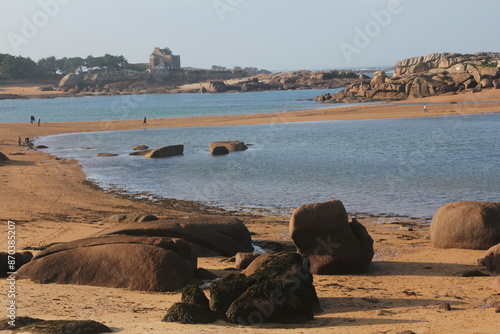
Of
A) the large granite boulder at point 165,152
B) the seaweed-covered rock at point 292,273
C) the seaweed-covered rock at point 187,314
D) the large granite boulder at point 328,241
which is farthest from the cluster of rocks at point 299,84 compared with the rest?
the seaweed-covered rock at point 187,314

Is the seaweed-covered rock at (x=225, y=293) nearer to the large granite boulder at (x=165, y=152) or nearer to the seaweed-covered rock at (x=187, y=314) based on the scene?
the seaweed-covered rock at (x=187, y=314)

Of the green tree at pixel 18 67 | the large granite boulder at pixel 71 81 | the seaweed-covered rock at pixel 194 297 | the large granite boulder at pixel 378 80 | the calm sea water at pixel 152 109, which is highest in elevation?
the green tree at pixel 18 67

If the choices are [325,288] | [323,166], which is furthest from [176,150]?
[325,288]

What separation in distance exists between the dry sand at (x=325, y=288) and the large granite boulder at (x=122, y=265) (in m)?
0.25

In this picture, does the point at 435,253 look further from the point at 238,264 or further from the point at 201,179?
the point at 201,179

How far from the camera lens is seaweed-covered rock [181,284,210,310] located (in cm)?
952

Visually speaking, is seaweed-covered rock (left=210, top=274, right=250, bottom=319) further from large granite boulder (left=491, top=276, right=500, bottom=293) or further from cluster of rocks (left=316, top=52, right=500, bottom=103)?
cluster of rocks (left=316, top=52, right=500, bottom=103)

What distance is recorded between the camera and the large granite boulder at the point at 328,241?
12.8m

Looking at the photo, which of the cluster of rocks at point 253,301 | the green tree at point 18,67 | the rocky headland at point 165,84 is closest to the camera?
the cluster of rocks at point 253,301

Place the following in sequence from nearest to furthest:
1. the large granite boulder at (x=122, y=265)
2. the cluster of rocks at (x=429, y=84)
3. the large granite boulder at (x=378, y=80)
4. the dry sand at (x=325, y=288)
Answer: the dry sand at (x=325, y=288), the large granite boulder at (x=122, y=265), the cluster of rocks at (x=429, y=84), the large granite boulder at (x=378, y=80)

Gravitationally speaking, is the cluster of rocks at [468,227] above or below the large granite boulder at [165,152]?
above

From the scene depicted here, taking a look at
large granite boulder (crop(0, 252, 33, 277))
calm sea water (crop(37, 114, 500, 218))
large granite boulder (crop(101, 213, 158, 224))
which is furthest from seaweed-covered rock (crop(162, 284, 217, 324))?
calm sea water (crop(37, 114, 500, 218))

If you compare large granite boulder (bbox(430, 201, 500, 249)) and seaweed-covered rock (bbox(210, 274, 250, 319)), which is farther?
large granite boulder (bbox(430, 201, 500, 249))

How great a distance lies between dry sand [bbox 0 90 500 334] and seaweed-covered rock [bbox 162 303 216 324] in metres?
0.18
